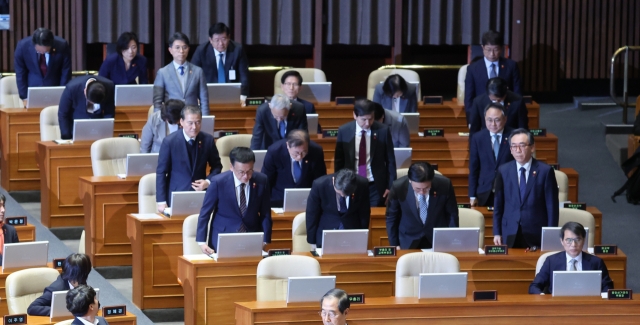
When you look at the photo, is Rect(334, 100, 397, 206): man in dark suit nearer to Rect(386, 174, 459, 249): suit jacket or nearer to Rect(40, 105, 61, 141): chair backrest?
Rect(386, 174, 459, 249): suit jacket

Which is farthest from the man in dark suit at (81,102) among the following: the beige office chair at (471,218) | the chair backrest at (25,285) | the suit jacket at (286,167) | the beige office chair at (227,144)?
the beige office chair at (471,218)

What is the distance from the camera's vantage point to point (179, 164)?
8.13m

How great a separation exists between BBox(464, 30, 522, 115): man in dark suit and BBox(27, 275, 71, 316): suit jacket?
166 inches

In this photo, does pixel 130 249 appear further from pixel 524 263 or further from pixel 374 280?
pixel 524 263

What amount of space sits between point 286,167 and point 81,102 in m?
1.93

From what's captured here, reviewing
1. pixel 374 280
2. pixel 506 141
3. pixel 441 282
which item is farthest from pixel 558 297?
pixel 506 141

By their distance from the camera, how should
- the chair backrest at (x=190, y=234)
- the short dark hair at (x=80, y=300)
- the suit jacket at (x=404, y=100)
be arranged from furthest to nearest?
the suit jacket at (x=404, y=100) < the chair backrest at (x=190, y=234) < the short dark hair at (x=80, y=300)

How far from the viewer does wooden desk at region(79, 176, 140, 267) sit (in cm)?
848

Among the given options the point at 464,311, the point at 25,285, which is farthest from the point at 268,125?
the point at 464,311

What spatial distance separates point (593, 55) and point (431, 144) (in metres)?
3.68

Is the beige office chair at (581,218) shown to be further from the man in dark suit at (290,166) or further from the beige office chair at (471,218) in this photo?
the man in dark suit at (290,166)

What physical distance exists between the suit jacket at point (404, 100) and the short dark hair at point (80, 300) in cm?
399

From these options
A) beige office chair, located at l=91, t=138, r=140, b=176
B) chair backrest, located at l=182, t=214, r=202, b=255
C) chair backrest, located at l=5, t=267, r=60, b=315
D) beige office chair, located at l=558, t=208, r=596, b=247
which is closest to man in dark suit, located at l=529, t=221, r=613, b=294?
beige office chair, located at l=558, t=208, r=596, b=247

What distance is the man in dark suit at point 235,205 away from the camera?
7480 mm
